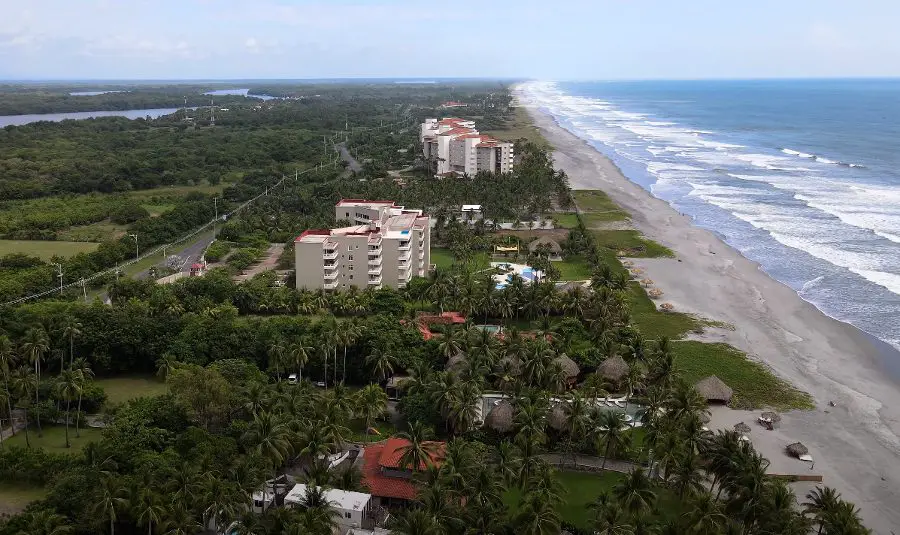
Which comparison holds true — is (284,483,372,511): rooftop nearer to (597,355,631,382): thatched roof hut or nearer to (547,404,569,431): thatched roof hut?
(547,404,569,431): thatched roof hut

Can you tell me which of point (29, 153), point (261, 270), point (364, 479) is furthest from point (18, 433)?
point (29, 153)

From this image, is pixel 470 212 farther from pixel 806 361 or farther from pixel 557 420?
pixel 557 420

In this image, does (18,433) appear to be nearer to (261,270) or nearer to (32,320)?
(32,320)

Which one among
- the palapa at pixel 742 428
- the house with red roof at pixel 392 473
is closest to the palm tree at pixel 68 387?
the house with red roof at pixel 392 473

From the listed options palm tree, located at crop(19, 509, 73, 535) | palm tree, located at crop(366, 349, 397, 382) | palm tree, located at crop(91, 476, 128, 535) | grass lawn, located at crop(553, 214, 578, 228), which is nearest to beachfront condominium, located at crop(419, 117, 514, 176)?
grass lawn, located at crop(553, 214, 578, 228)

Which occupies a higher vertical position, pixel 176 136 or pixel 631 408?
pixel 176 136
